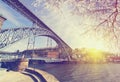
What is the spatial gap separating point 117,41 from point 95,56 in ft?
320

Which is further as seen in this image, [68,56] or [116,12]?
[68,56]

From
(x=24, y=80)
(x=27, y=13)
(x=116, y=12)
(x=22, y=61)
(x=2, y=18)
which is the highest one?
(x=27, y=13)

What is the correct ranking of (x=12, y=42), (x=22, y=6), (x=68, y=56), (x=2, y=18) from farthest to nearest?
(x=68, y=56)
(x=22, y=6)
(x=12, y=42)
(x=2, y=18)

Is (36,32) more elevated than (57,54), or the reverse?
(36,32)

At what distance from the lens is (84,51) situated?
336ft

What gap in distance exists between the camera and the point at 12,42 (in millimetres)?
39656

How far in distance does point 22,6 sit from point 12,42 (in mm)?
11210

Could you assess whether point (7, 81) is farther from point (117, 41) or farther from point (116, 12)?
point (116, 12)

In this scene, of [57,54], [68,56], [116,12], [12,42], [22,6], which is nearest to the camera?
[116,12]

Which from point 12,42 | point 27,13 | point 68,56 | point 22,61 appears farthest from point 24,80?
point 68,56

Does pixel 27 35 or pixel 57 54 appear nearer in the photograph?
pixel 27 35

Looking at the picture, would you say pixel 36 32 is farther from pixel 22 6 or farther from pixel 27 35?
pixel 22 6

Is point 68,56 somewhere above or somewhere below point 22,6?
below

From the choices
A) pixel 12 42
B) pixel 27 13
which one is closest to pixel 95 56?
pixel 27 13
